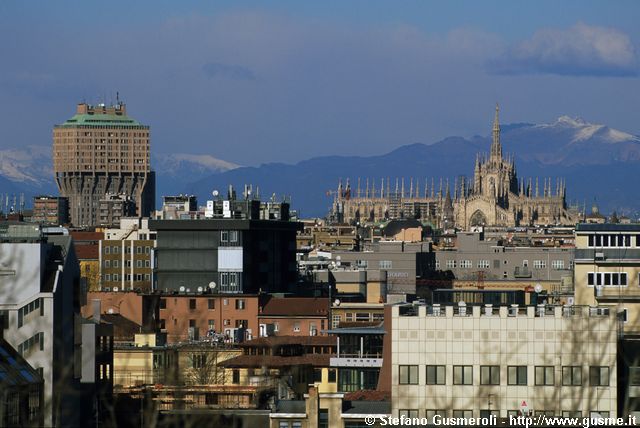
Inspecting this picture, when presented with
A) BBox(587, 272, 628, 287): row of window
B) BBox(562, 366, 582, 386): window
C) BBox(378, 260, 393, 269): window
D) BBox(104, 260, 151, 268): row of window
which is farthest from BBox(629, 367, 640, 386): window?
BBox(378, 260, 393, 269): window

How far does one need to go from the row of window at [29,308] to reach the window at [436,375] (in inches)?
283

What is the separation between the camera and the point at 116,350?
226 feet

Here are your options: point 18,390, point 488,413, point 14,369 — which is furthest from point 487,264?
point 18,390

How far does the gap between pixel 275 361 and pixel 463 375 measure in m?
24.2

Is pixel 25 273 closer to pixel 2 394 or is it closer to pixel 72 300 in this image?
pixel 72 300

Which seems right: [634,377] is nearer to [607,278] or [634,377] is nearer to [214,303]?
[607,278]

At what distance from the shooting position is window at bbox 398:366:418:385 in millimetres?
43969

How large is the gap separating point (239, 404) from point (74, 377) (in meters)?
8.08

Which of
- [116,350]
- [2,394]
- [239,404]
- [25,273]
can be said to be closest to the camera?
[2,394]

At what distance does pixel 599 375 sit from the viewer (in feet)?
140

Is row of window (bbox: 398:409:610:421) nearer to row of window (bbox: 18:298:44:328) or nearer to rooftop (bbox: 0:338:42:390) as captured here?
rooftop (bbox: 0:338:42:390)

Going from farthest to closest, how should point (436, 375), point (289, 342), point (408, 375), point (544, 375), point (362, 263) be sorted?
point (362, 263)
point (289, 342)
point (408, 375)
point (436, 375)
point (544, 375)

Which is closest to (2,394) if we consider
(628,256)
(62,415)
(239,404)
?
(62,415)

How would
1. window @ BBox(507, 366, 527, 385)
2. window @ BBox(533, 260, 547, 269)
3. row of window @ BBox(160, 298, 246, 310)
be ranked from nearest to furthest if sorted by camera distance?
1. window @ BBox(507, 366, 527, 385)
2. row of window @ BBox(160, 298, 246, 310)
3. window @ BBox(533, 260, 547, 269)
